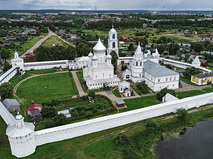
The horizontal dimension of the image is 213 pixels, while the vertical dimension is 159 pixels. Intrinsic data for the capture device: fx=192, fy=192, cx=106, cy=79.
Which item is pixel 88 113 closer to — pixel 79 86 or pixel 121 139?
pixel 121 139

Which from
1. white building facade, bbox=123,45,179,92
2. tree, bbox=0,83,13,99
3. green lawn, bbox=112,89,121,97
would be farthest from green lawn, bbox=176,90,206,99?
tree, bbox=0,83,13,99

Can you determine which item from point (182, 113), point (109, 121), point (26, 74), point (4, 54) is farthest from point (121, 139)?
point (4, 54)

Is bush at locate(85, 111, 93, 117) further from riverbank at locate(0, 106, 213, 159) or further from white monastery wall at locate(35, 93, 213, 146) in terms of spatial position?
riverbank at locate(0, 106, 213, 159)

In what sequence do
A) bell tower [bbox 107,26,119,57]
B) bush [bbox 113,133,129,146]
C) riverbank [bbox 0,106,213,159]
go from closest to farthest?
riverbank [bbox 0,106,213,159]
bush [bbox 113,133,129,146]
bell tower [bbox 107,26,119,57]

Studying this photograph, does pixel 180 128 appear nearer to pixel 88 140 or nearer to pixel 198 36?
pixel 88 140

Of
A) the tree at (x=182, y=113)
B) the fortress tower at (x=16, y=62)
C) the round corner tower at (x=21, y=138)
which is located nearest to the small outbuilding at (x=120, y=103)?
the tree at (x=182, y=113)

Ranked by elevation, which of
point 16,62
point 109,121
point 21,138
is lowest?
point 109,121

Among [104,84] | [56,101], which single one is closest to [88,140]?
[56,101]
